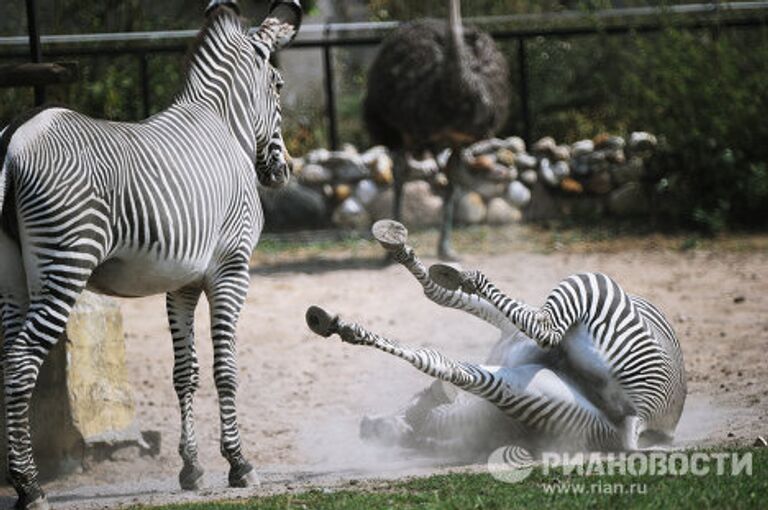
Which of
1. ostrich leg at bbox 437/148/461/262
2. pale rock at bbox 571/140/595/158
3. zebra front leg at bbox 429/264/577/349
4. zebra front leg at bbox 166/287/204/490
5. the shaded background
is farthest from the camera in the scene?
pale rock at bbox 571/140/595/158

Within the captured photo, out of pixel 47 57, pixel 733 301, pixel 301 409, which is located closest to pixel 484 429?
pixel 301 409

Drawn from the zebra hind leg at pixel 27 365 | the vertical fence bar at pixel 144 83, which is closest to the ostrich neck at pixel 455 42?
the vertical fence bar at pixel 144 83

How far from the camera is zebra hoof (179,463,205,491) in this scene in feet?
22.1

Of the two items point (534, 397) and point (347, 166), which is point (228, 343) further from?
point (347, 166)

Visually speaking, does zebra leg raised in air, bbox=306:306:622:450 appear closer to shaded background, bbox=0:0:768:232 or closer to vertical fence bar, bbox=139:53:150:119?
shaded background, bbox=0:0:768:232

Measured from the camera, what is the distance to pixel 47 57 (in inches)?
530

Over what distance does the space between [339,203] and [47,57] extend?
3523 millimetres

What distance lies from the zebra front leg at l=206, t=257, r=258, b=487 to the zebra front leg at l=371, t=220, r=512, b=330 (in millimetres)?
732

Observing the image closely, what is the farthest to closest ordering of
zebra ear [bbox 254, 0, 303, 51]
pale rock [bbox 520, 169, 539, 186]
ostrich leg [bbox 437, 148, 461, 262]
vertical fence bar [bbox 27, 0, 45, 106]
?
pale rock [bbox 520, 169, 539, 186] → ostrich leg [bbox 437, 148, 461, 262] → vertical fence bar [bbox 27, 0, 45, 106] → zebra ear [bbox 254, 0, 303, 51]

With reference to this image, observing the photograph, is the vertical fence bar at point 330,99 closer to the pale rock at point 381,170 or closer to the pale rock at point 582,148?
the pale rock at point 381,170

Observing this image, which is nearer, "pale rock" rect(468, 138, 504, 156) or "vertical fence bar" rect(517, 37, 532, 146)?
"pale rock" rect(468, 138, 504, 156)

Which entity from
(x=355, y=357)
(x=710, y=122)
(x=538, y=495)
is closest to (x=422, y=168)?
(x=710, y=122)

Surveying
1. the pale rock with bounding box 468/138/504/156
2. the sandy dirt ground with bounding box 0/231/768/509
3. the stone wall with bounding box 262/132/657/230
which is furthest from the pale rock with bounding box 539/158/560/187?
the sandy dirt ground with bounding box 0/231/768/509

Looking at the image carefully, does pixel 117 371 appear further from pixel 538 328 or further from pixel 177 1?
pixel 177 1
